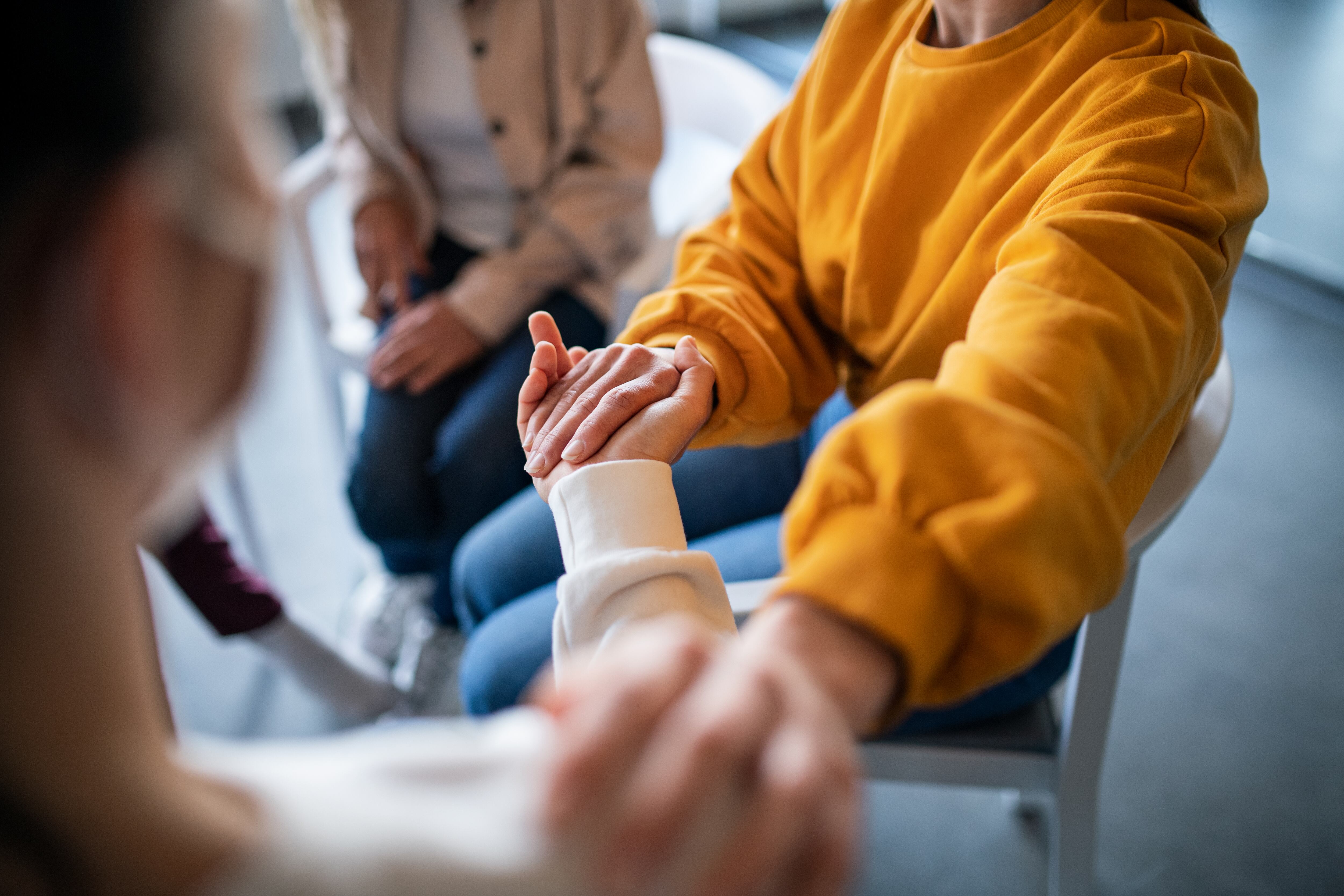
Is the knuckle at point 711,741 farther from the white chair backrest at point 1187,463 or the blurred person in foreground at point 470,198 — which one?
the blurred person in foreground at point 470,198

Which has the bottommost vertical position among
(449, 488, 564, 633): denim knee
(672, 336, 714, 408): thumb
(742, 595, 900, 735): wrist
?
(449, 488, 564, 633): denim knee

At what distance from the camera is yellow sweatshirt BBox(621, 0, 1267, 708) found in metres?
0.40

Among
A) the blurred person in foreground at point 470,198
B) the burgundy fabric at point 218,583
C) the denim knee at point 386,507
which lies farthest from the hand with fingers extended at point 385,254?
the burgundy fabric at point 218,583

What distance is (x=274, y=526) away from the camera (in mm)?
1694

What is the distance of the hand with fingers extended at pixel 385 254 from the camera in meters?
1.27

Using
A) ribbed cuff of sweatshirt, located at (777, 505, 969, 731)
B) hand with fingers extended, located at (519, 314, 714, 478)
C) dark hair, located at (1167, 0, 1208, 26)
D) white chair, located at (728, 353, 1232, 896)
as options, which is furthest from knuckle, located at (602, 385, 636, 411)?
dark hair, located at (1167, 0, 1208, 26)

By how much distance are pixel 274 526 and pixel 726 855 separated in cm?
159

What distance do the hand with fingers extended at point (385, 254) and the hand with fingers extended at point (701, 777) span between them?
107cm

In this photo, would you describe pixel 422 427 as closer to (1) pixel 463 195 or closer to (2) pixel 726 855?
(1) pixel 463 195

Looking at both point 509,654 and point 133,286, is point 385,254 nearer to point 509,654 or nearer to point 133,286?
point 509,654

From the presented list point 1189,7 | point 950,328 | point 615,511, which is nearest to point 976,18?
point 1189,7

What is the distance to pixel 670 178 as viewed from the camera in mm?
1667

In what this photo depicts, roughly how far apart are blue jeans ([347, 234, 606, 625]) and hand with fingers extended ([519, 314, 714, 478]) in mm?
499

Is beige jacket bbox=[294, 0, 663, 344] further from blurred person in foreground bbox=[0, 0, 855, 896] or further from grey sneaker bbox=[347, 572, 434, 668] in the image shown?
blurred person in foreground bbox=[0, 0, 855, 896]
